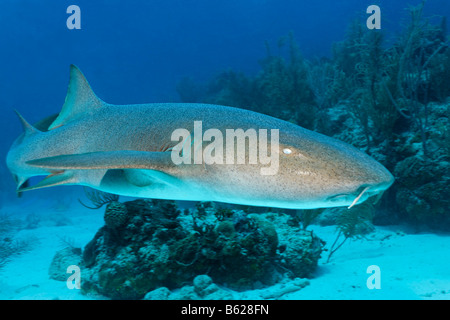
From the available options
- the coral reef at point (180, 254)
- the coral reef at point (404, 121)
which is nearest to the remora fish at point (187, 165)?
the coral reef at point (180, 254)

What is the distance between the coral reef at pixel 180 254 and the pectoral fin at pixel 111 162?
247 cm

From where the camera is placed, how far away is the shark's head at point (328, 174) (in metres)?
1.67

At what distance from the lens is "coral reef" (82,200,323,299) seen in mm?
4129

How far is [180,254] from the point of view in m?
4.23

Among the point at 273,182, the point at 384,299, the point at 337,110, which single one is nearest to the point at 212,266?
the point at 384,299

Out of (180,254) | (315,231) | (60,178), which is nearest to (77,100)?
(60,178)

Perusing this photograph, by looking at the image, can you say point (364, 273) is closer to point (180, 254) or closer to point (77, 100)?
point (180, 254)

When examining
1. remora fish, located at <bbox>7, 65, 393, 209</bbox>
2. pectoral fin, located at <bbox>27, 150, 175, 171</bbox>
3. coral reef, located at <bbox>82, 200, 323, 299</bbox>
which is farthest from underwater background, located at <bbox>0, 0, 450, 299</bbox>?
pectoral fin, located at <bbox>27, 150, 175, 171</bbox>

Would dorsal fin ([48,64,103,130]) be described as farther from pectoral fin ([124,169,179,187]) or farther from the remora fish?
pectoral fin ([124,169,179,187])

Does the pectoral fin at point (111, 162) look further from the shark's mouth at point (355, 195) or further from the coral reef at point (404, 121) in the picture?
the coral reef at point (404, 121)

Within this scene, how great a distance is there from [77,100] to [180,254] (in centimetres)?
269

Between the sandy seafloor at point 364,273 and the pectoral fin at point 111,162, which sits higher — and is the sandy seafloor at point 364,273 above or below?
below
